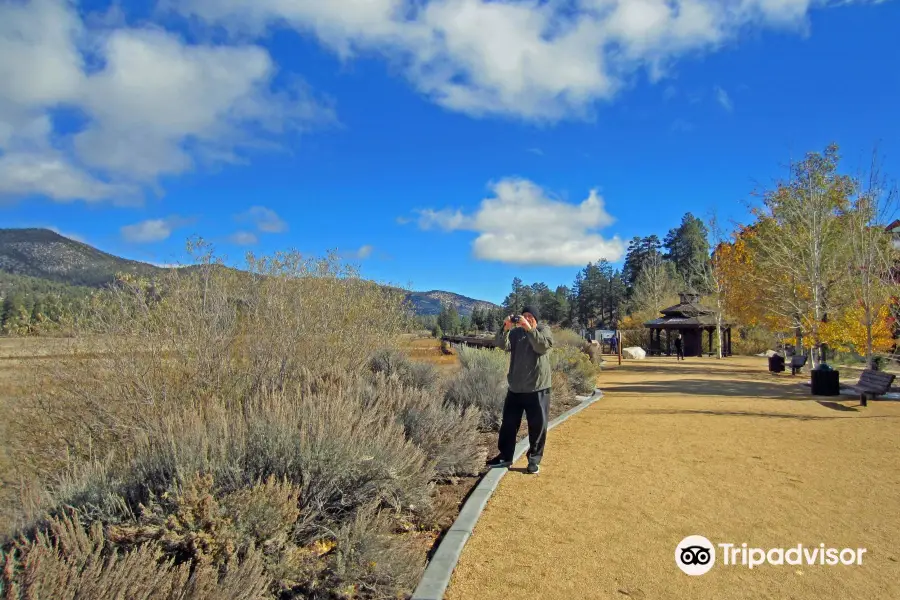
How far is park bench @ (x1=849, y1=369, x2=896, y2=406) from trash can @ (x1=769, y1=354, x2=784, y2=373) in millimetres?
9391

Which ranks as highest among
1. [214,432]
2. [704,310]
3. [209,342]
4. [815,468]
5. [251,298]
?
[704,310]

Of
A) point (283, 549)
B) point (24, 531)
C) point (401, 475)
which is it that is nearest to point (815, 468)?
point (401, 475)

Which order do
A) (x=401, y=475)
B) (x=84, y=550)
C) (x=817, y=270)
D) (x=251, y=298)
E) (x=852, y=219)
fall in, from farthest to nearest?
(x=817, y=270)
(x=852, y=219)
(x=251, y=298)
(x=401, y=475)
(x=84, y=550)

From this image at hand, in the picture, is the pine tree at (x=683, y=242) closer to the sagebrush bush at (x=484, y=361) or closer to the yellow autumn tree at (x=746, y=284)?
the yellow autumn tree at (x=746, y=284)

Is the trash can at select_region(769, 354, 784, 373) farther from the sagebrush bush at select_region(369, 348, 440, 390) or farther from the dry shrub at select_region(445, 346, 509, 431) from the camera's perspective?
the sagebrush bush at select_region(369, 348, 440, 390)

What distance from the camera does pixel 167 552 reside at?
2.63m

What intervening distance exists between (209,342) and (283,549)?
3.46 m

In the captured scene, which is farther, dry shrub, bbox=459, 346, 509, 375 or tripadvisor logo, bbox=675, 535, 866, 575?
dry shrub, bbox=459, 346, 509, 375

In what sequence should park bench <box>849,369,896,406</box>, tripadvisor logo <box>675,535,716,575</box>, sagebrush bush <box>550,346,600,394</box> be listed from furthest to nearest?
sagebrush bush <box>550,346,600,394</box> → park bench <box>849,369,896,406</box> → tripadvisor logo <box>675,535,716,575</box>

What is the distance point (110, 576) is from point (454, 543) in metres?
2.12

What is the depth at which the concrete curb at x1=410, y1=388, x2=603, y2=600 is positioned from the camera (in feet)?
10.0

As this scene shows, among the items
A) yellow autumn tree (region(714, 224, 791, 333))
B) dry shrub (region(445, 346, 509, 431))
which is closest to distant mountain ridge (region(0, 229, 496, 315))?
yellow autumn tree (region(714, 224, 791, 333))

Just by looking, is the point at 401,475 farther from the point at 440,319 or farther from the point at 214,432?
the point at 440,319

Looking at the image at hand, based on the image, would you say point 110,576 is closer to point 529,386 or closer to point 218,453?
point 218,453
